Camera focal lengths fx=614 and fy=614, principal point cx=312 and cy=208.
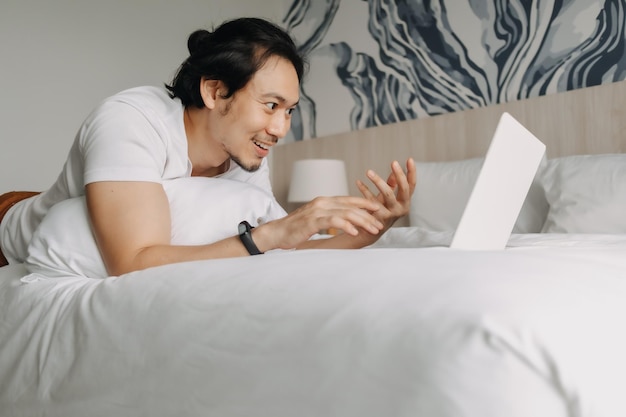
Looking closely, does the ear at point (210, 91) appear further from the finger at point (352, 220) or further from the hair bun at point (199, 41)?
the finger at point (352, 220)

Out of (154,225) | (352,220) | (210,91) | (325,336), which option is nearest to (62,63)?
(210,91)

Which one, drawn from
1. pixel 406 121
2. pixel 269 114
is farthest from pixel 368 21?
pixel 269 114

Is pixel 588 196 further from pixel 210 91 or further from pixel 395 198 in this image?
pixel 210 91

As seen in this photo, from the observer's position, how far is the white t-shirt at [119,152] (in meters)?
1.19

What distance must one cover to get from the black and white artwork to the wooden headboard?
0.08 metres

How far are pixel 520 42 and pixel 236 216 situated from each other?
2.19 metres

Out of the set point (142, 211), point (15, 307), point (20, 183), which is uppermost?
point (142, 211)

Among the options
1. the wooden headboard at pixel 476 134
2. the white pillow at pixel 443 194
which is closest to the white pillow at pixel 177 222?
the white pillow at pixel 443 194

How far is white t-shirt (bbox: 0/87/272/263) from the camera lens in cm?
119

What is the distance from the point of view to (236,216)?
1.30 m

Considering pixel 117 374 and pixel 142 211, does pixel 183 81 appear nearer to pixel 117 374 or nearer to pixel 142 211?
pixel 142 211

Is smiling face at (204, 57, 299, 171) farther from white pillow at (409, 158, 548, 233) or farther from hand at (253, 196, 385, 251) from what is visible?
white pillow at (409, 158, 548, 233)

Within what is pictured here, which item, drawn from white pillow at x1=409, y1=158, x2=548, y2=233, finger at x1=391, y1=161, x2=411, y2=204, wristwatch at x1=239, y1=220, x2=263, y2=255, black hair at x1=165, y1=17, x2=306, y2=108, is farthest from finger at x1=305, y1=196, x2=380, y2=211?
white pillow at x1=409, y1=158, x2=548, y2=233

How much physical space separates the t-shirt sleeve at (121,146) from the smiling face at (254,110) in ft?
0.85
